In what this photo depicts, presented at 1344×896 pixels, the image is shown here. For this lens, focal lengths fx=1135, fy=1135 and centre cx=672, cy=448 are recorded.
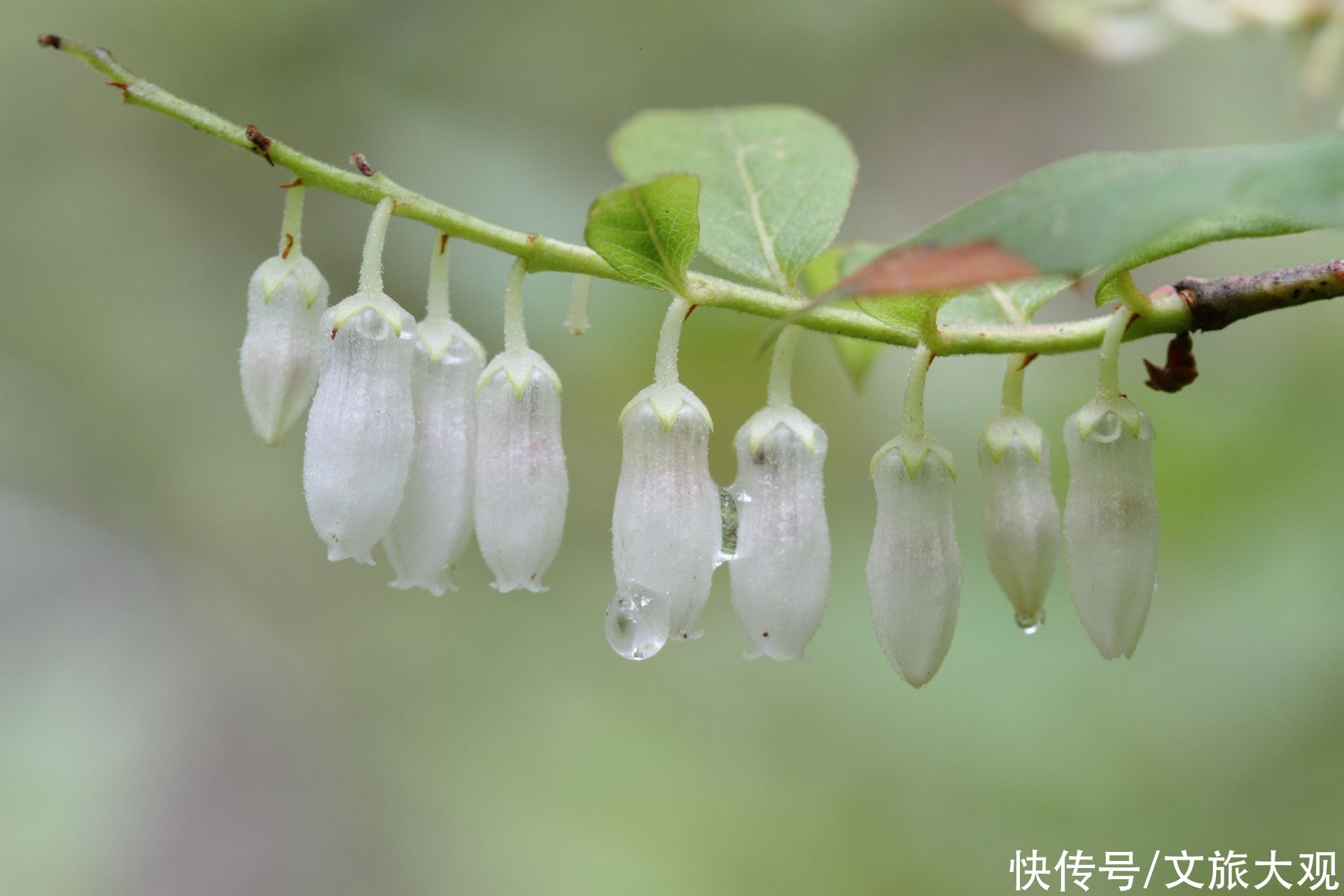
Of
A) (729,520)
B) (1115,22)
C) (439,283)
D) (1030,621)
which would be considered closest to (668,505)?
(729,520)

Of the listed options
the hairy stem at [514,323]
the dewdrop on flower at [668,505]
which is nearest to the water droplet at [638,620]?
the dewdrop on flower at [668,505]

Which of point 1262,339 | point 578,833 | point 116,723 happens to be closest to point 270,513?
point 116,723

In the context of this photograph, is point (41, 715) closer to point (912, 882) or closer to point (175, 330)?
point (175, 330)

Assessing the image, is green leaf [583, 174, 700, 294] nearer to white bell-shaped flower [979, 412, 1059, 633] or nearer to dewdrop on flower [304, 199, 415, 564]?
dewdrop on flower [304, 199, 415, 564]

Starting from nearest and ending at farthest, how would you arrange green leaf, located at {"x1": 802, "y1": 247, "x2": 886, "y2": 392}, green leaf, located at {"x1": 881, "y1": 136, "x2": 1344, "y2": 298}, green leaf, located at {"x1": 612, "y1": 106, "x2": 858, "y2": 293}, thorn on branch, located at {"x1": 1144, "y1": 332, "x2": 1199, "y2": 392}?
1. green leaf, located at {"x1": 881, "y1": 136, "x2": 1344, "y2": 298}
2. thorn on branch, located at {"x1": 1144, "y1": 332, "x2": 1199, "y2": 392}
3. green leaf, located at {"x1": 612, "y1": 106, "x2": 858, "y2": 293}
4. green leaf, located at {"x1": 802, "y1": 247, "x2": 886, "y2": 392}

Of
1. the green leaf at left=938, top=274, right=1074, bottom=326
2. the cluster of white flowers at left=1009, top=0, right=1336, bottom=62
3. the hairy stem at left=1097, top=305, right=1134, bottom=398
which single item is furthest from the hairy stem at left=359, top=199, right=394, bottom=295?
the cluster of white flowers at left=1009, top=0, right=1336, bottom=62
